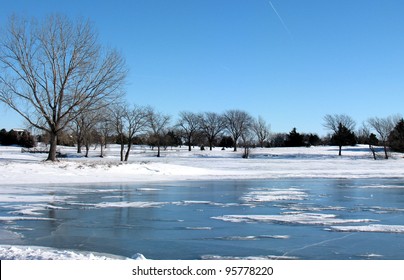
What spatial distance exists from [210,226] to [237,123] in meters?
104

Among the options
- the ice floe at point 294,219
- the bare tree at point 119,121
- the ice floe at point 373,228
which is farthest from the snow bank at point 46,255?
the bare tree at point 119,121

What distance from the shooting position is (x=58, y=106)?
35.5m

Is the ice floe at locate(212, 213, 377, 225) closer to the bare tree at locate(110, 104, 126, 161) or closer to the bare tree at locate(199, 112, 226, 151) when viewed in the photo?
the bare tree at locate(110, 104, 126, 161)

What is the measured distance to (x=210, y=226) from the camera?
11.0m

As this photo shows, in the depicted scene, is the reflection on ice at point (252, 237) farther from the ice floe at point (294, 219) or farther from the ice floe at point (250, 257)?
the ice floe at point (294, 219)

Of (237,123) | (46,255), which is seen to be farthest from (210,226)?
(237,123)

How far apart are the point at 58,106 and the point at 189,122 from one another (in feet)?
278

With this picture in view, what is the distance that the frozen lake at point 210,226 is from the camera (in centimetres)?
824

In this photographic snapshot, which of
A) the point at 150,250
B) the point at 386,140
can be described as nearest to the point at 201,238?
the point at 150,250

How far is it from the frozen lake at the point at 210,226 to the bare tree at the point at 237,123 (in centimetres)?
9364

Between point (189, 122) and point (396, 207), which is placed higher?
point (189, 122)

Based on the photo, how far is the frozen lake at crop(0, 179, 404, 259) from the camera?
8.24 meters

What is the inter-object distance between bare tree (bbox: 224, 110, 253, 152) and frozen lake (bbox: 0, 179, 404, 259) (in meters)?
93.6
